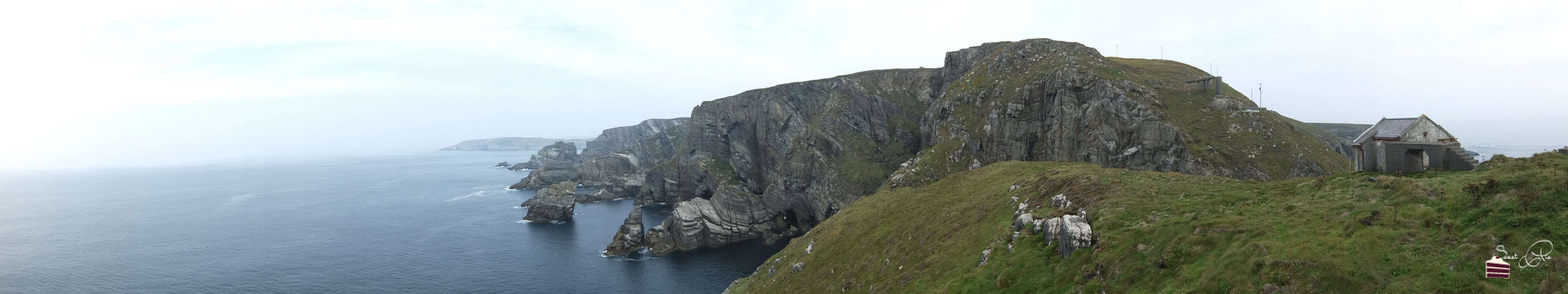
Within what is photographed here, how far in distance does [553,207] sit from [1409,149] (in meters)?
138

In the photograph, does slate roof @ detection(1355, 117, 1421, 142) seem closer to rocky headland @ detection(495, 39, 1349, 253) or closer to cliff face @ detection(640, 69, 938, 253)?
rocky headland @ detection(495, 39, 1349, 253)

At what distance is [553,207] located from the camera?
139m

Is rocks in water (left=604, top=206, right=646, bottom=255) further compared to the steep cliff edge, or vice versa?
rocks in water (left=604, top=206, right=646, bottom=255)

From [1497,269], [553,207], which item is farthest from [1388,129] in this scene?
[553,207]

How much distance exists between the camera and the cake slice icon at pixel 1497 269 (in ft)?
51.6

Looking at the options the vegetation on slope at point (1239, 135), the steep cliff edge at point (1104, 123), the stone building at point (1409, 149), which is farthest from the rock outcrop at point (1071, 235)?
the vegetation on slope at point (1239, 135)

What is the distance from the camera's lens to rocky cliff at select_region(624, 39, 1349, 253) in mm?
75750

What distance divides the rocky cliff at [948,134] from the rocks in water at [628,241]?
2.74 m

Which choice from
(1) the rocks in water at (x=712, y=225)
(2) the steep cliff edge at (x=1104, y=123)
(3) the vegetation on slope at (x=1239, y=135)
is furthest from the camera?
(1) the rocks in water at (x=712, y=225)

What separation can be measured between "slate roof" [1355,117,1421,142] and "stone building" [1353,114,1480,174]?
2 cm

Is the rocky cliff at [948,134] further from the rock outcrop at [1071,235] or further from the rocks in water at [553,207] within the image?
the rock outcrop at [1071,235]

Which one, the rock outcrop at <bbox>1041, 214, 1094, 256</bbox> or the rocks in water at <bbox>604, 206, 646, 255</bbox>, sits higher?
the rock outcrop at <bbox>1041, 214, 1094, 256</bbox>

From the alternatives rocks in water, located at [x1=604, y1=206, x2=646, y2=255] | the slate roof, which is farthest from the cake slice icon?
rocks in water, located at [x1=604, y1=206, x2=646, y2=255]

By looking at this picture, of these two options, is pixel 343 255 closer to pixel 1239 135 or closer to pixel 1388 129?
pixel 1388 129
